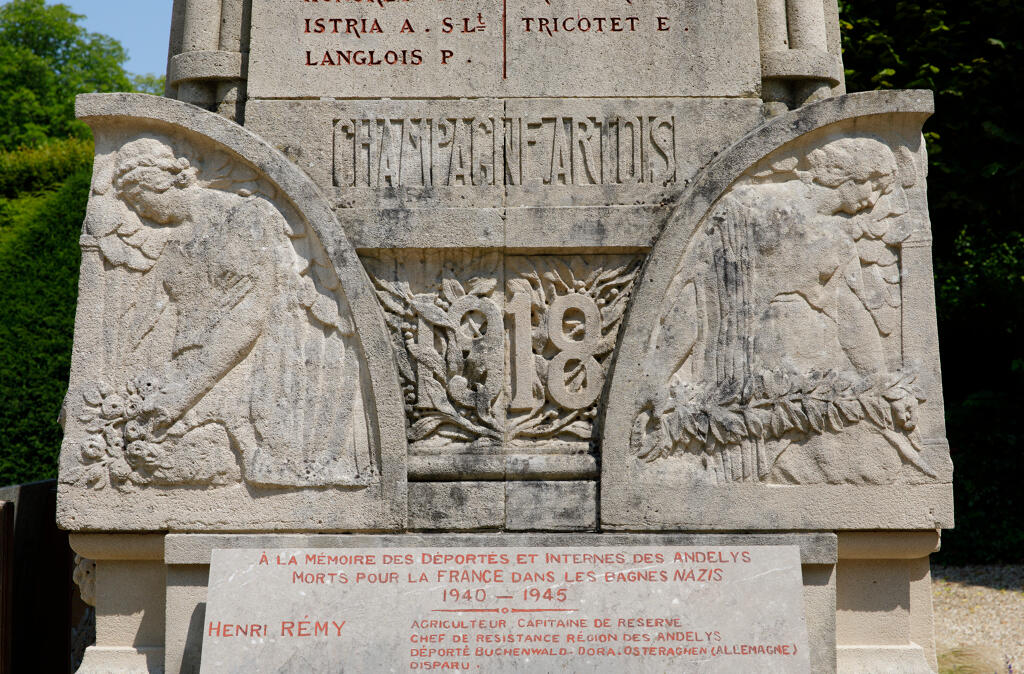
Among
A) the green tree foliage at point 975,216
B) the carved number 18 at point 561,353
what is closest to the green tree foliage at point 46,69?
the green tree foliage at point 975,216

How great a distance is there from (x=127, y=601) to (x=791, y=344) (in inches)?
131

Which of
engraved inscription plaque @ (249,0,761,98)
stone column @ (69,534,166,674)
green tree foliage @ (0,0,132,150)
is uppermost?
green tree foliage @ (0,0,132,150)

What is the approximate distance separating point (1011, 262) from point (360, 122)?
25.4 feet

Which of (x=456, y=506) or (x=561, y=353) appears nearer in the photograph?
(x=456, y=506)

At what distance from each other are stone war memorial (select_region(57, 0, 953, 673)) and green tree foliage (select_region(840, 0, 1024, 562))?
6.13 meters

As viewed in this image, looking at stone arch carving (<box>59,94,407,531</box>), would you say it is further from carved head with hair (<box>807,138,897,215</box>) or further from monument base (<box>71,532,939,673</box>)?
carved head with hair (<box>807,138,897,215</box>)

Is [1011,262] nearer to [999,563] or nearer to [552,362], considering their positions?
[999,563]

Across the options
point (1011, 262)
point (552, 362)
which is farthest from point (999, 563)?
point (552, 362)

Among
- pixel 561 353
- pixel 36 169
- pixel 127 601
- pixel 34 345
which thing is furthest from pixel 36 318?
pixel 561 353

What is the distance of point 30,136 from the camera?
18594 millimetres

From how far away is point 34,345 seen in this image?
8867 mm

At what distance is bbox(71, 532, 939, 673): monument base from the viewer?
178 inches

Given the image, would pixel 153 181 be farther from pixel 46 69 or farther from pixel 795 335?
pixel 46 69

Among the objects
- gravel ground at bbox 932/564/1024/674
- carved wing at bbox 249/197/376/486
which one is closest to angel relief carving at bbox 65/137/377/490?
carved wing at bbox 249/197/376/486
